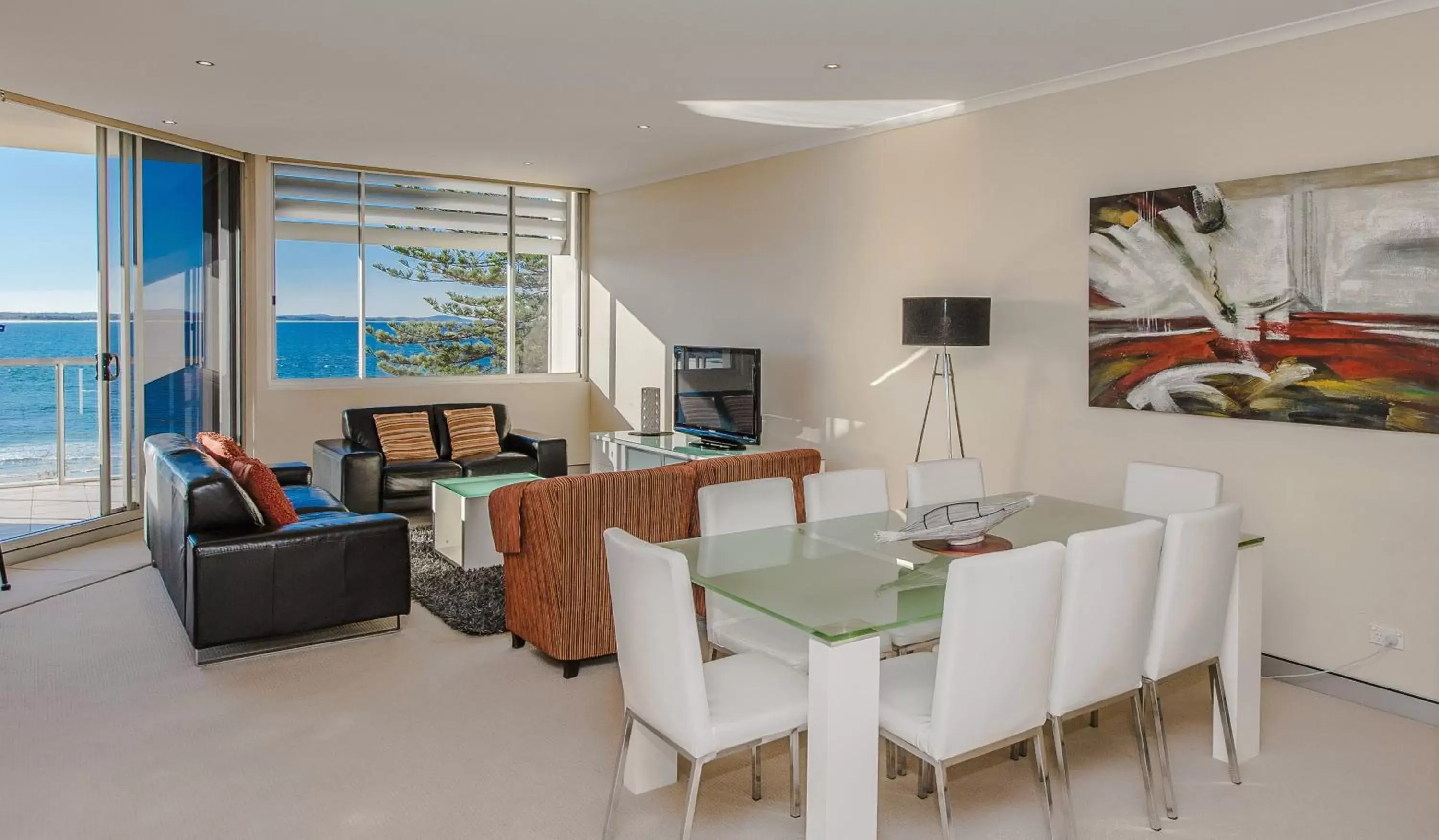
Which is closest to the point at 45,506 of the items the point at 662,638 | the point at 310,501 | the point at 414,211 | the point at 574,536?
the point at 310,501

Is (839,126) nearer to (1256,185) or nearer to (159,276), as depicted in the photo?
(1256,185)

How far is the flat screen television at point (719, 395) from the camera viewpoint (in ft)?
21.7

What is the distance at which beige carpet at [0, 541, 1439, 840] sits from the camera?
9.40 ft

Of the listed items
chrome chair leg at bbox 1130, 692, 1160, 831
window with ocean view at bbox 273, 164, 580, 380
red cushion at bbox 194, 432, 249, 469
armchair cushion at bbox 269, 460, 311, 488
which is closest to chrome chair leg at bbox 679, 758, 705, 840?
chrome chair leg at bbox 1130, 692, 1160, 831

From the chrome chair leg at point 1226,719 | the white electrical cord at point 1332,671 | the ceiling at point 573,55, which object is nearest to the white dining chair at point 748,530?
the chrome chair leg at point 1226,719

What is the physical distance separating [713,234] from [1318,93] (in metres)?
4.32

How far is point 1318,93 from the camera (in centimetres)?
390

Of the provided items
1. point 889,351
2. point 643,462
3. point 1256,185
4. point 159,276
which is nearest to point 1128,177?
point 1256,185

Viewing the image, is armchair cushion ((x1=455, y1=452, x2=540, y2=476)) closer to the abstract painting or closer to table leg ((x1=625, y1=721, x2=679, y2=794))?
the abstract painting

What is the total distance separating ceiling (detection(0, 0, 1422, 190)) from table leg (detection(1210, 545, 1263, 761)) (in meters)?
2.12

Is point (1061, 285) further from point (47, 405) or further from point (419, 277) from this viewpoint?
point (419, 277)

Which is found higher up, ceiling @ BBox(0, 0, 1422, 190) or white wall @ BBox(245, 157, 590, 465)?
ceiling @ BBox(0, 0, 1422, 190)

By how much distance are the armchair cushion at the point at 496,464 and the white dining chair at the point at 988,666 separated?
4961mm

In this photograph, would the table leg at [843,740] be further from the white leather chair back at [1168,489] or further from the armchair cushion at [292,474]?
the armchair cushion at [292,474]
